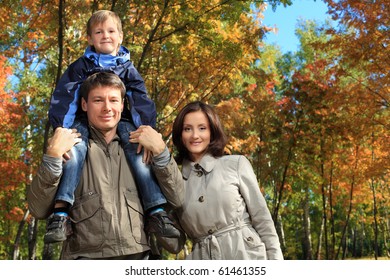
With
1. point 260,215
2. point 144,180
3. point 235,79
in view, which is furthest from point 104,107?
point 235,79

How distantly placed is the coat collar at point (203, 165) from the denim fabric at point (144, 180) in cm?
39

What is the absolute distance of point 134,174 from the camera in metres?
2.61

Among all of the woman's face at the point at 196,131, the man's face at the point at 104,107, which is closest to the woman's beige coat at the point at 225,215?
the woman's face at the point at 196,131

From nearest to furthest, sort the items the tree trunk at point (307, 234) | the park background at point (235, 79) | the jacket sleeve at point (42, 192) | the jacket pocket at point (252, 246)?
the jacket sleeve at point (42, 192) < the jacket pocket at point (252, 246) < the park background at point (235, 79) < the tree trunk at point (307, 234)

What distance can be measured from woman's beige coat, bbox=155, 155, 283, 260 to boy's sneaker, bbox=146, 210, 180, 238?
144 mm

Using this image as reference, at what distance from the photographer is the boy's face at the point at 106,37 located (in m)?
3.02

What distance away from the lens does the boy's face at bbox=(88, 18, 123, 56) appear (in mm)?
3020

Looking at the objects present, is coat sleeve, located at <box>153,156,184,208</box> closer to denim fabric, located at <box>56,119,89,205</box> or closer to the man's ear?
denim fabric, located at <box>56,119,89,205</box>

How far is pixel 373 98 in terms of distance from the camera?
11789 millimetres

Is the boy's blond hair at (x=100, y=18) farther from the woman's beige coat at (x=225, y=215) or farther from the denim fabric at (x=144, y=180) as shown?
the woman's beige coat at (x=225, y=215)

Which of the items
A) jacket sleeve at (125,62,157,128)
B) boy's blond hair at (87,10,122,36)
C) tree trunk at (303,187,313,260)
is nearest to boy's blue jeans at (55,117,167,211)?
jacket sleeve at (125,62,157,128)

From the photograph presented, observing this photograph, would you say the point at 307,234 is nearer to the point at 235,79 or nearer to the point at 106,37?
the point at 235,79

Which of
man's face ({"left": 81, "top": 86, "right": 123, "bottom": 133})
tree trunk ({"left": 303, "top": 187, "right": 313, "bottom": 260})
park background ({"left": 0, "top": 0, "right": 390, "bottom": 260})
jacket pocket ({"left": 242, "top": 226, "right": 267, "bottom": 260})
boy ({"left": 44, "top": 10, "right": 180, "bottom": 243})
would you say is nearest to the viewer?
boy ({"left": 44, "top": 10, "right": 180, "bottom": 243})

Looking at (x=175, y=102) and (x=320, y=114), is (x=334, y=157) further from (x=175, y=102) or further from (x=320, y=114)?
(x=175, y=102)
